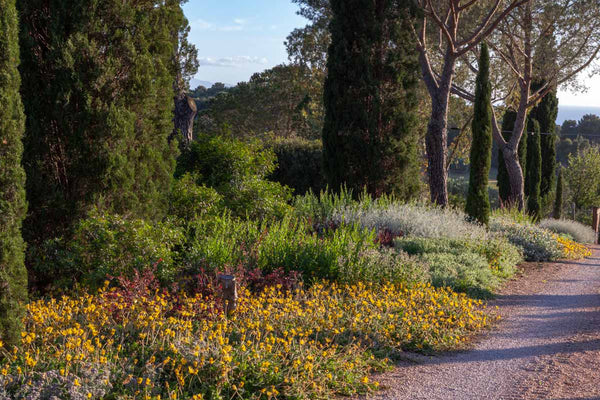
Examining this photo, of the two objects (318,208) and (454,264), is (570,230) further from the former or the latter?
(454,264)

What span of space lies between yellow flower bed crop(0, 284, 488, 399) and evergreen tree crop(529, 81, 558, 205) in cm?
2105

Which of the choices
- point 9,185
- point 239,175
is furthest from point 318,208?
point 9,185

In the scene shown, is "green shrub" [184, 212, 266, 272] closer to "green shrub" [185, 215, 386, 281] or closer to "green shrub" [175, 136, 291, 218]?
"green shrub" [185, 215, 386, 281]

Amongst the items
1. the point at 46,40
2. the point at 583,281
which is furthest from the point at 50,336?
the point at 583,281

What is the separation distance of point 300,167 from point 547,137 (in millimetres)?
15334

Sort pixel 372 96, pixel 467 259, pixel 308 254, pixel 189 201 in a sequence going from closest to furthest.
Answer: pixel 308 254 < pixel 189 201 < pixel 467 259 < pixel 372 96

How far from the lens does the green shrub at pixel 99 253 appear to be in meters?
5.96

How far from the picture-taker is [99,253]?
6039 mm

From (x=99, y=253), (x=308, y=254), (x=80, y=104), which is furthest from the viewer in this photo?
(x=308, y=254)

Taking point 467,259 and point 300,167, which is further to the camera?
point 300,167

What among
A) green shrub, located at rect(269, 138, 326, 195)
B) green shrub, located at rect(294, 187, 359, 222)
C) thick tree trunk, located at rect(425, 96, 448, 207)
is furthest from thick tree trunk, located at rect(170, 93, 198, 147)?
thick tree trunk, located at rect(425, 96, 448, 207)

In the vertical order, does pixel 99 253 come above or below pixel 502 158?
below

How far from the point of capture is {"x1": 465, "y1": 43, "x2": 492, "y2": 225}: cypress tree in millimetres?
12766

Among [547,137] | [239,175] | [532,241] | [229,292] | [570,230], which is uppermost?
[547,137]
